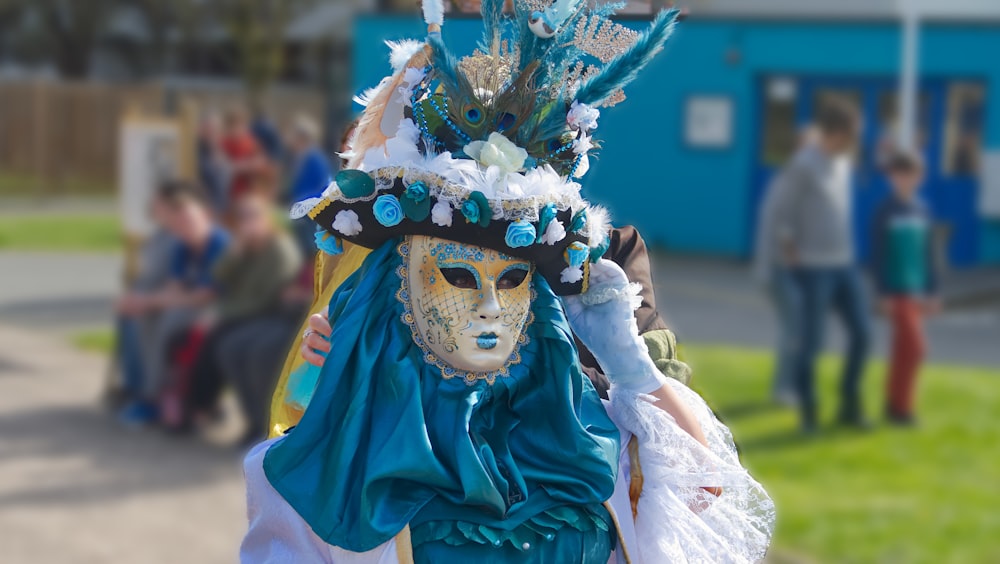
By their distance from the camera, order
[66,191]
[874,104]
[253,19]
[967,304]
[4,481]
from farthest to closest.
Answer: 1. [253,19]
2. [66,191]
3. [874,104]
4. [967,304]
5. [4,481]

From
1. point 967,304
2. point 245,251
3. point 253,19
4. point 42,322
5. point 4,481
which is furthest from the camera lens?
point 253,19

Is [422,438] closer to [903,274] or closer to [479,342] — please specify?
[479,342]

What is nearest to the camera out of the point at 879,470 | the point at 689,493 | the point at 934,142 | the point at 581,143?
the point at 581,143

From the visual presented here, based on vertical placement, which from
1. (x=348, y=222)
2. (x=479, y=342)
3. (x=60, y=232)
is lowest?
(x=60, y=232)

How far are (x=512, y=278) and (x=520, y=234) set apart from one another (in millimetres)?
137

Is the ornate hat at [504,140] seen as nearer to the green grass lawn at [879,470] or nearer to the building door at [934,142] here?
the green grass lawn at [879,470]

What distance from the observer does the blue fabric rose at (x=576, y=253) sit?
8.59 ft

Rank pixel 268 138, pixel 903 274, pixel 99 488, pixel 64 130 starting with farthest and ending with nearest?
pixel 64 130 → pixel 268 138 → pixel 903 274 → pixel 99 488

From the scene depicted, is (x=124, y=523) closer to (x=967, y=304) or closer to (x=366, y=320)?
(x=366, y=320)

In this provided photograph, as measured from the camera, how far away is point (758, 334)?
1174cm

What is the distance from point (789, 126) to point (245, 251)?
389 inches

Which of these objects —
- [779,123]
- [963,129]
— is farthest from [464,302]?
[963,129]

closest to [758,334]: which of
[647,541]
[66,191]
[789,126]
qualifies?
[789,126]

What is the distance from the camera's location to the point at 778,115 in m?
16.2
